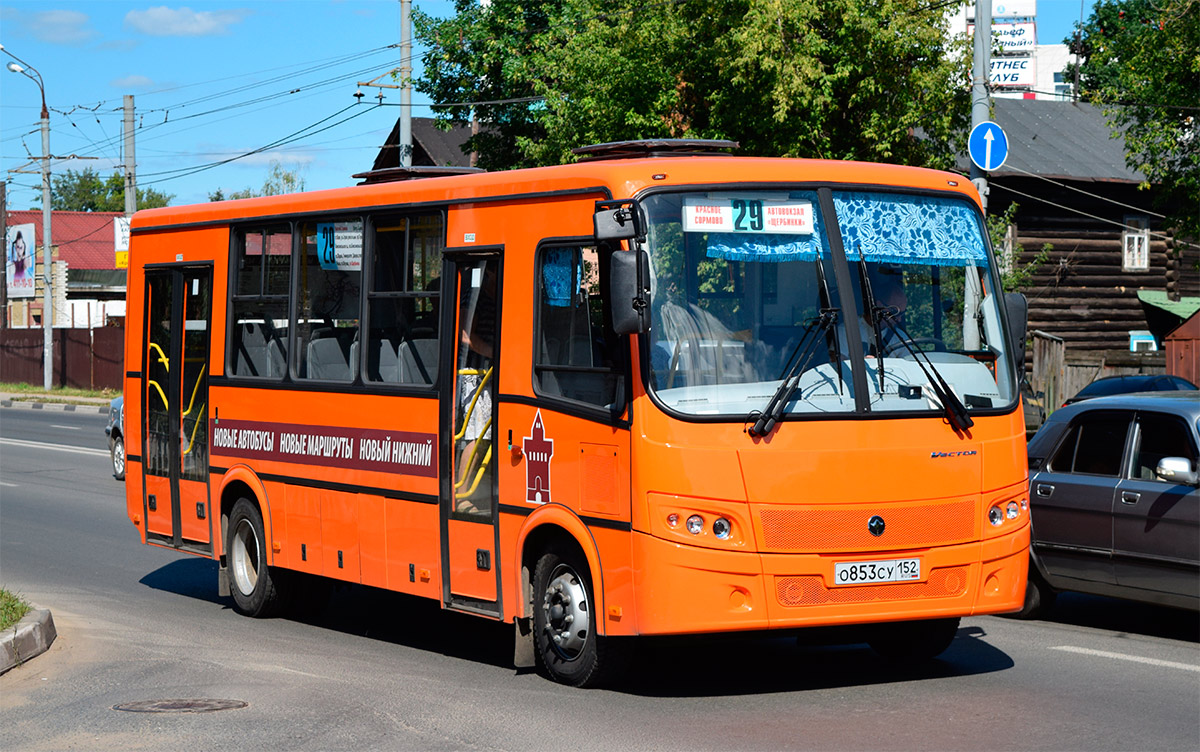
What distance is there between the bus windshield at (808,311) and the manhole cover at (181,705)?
2721 mm

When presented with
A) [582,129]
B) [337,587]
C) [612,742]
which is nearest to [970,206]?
[612,742]

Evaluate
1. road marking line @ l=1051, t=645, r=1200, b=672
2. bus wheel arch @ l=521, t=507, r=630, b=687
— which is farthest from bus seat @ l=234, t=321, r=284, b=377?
road marking line @ l=1051, t=645, r=1200, b=672

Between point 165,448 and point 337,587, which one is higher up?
point 165,448

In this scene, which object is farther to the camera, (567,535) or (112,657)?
(112,657)

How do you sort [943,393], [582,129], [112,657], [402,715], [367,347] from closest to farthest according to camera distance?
1. [402,715]
2. [943,393]
3. [112,657]
4. [367,347]
5. [582,129]

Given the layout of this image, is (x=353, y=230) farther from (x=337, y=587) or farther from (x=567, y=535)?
(x=337, y=587)

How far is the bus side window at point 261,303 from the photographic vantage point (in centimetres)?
1116

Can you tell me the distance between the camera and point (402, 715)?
754 cm

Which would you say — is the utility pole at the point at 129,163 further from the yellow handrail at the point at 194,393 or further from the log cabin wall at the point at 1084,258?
the yellow handrail at the point at 194,393

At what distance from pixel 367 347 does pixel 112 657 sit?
249 centimetres

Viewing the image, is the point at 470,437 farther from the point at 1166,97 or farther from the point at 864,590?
the point at 1166,97

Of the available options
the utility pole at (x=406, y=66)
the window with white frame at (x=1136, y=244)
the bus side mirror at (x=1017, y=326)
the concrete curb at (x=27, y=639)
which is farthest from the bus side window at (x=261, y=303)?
the window with white frame at (x=1136, y=244)

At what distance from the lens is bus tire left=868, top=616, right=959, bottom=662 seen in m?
8.86

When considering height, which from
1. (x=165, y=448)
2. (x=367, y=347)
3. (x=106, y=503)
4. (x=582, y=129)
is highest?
(x=582, y=129)
